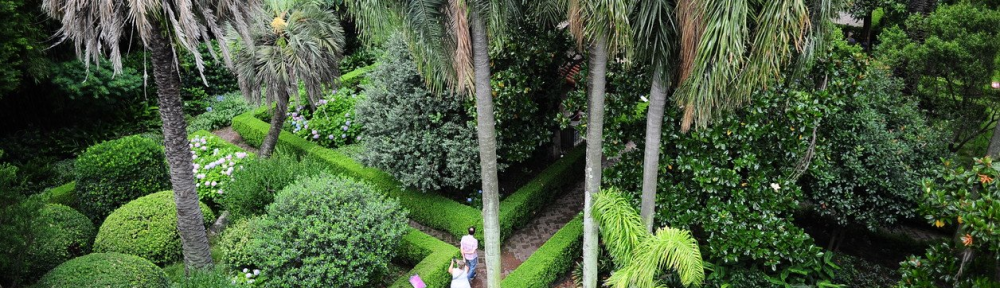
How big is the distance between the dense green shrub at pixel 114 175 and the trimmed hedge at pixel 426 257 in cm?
554

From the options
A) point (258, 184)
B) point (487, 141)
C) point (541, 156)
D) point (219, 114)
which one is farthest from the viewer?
point (219, 114)

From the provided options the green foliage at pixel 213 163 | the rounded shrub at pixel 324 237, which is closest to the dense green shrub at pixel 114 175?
the green foliage at pixel 213 163

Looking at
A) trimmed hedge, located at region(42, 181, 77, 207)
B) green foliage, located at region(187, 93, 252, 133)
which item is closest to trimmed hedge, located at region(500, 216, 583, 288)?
trimmed hedge, located at region(42, 181, 77, 207)

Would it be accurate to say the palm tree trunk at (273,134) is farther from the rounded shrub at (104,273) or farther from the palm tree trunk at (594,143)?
the palm tree trunk at (594,143)

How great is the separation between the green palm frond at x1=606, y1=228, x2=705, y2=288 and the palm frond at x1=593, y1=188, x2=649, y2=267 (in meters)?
0.15

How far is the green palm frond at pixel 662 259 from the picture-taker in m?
9.85

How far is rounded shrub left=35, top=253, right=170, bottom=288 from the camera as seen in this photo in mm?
10242

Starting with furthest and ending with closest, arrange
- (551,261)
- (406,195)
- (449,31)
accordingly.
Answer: (406,195), (551,261), (449,31)

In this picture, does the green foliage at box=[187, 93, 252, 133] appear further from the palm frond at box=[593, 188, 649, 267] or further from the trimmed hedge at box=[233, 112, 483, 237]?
the palm frond at box=[593, 188, 649, 267]

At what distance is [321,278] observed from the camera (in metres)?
10.9

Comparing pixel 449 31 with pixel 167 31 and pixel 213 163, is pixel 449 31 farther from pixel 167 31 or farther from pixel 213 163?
pixel 213 163

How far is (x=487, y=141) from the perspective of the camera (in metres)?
10.0

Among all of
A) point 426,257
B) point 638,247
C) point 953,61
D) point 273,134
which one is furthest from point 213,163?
point 953,61

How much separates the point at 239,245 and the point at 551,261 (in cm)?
551
